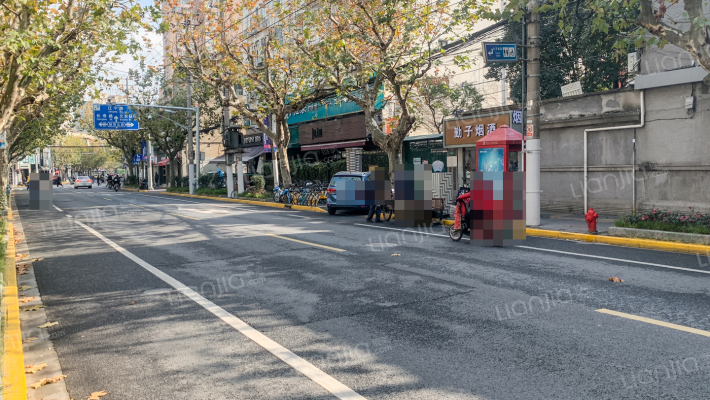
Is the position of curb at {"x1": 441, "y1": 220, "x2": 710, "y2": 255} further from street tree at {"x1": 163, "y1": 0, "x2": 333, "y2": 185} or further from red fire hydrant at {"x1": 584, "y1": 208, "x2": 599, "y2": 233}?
street tree at {"x1": 163, "y1": 0, "x2": 333, "y2": 185}

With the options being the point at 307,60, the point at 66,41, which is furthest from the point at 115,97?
the point at 66,41

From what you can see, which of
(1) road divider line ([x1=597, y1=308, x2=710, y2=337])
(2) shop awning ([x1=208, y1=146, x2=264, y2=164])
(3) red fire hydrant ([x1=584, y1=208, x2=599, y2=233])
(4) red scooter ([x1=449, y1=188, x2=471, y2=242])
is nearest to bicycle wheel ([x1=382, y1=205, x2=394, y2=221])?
(4) red scooter ([x1=449, y1=188, x2=471, y2=242])

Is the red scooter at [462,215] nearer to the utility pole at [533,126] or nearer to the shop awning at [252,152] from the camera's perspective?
the utility pole at [533,126]

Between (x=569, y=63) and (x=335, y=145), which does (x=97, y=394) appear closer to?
(x=569, y=63)

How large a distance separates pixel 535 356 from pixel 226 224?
13160mm

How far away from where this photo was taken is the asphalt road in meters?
4.46

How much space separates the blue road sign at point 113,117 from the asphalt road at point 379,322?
3141 cm

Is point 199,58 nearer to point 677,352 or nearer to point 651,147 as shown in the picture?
point 651,147

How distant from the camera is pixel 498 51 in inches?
560

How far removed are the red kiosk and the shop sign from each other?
196 inches

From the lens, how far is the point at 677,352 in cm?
491

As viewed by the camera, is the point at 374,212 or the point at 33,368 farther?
the point at 374,212

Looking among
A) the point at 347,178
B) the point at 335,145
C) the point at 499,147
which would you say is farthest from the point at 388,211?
the point at 335,145

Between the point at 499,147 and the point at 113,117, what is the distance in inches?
1309
